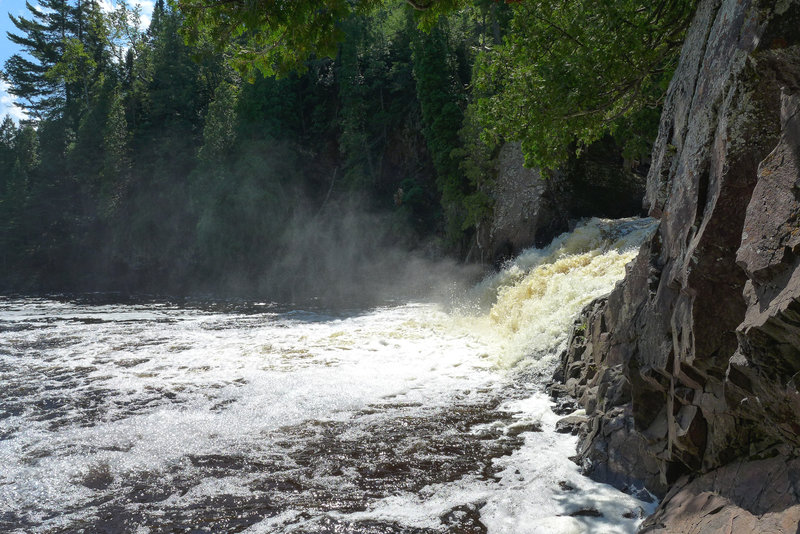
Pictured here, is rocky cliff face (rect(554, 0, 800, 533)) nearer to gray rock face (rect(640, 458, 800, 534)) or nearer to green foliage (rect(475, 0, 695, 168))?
gray rock face (rect(640, 458, 800, 534))

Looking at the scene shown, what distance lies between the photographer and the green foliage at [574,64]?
8164 millimetres

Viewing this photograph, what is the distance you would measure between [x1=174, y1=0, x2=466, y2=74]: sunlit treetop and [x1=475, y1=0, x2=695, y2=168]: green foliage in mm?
2656

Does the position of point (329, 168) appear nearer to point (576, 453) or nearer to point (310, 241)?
point (310, 241)

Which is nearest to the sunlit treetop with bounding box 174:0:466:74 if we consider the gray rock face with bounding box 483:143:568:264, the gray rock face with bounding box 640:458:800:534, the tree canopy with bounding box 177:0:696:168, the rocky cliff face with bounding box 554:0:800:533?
the tree canopy with bounding box 177:0:696:168

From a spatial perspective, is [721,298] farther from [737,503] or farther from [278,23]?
[278,23]

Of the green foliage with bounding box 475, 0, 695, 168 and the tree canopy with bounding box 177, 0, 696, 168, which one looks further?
the green foliage with bounding box 475, 0, 695, 168

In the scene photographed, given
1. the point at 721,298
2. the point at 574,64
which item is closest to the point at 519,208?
the point at 574,64

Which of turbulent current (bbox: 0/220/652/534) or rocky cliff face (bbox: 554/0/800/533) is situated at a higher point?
rocky cliff face (bbox: 554/0/800/533)

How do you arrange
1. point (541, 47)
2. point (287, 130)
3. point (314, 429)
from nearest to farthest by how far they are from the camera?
point (314, 429) → point (541, 47) → point (287, 130)

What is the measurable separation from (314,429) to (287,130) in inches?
1252

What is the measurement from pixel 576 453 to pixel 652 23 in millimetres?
6810

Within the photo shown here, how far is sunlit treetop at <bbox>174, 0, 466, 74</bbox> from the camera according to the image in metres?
5.43

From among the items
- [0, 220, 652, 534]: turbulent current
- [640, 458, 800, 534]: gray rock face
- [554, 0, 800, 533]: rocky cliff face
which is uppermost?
[554, 0, 800, 533]: rocky cliff face

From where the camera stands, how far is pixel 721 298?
4062mm
